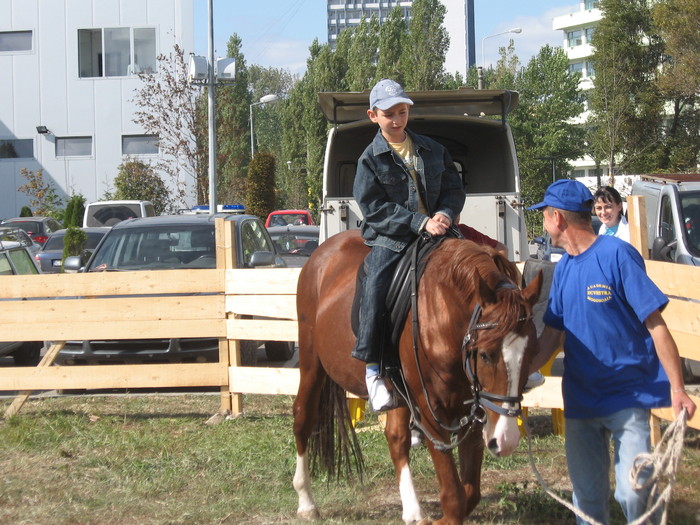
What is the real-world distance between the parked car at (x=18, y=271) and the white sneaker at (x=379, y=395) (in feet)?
23.5

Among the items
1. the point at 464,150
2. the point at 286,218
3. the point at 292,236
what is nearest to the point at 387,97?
the point at 464,150

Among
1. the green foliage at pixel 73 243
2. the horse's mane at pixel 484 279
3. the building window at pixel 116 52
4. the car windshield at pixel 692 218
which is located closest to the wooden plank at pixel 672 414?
the horse's mane at pixel 484 279

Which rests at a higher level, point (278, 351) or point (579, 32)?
point (579, 32)

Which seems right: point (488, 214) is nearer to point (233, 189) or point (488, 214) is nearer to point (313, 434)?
point (313, 434)

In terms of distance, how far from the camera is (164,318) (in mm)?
8445

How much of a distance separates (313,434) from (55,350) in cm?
389

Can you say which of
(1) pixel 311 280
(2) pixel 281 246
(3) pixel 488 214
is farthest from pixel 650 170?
(1) pixel 311 280

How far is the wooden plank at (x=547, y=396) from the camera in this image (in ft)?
23.3

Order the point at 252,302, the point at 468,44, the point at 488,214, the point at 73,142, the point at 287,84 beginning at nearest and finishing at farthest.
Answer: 1. the point at 252,302
2. the point at 488,214
3. the point at 73,142
4. the point at 287,84
5. the point at 468,44

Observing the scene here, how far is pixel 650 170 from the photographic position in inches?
1630

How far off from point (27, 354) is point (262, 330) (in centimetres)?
450

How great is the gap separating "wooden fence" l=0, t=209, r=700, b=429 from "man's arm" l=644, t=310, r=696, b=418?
4.78m

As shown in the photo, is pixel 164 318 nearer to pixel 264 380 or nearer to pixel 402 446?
pixel 264 380

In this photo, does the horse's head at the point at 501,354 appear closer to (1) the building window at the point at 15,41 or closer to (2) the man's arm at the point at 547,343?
(2) the man's arm at the point at 547,343
